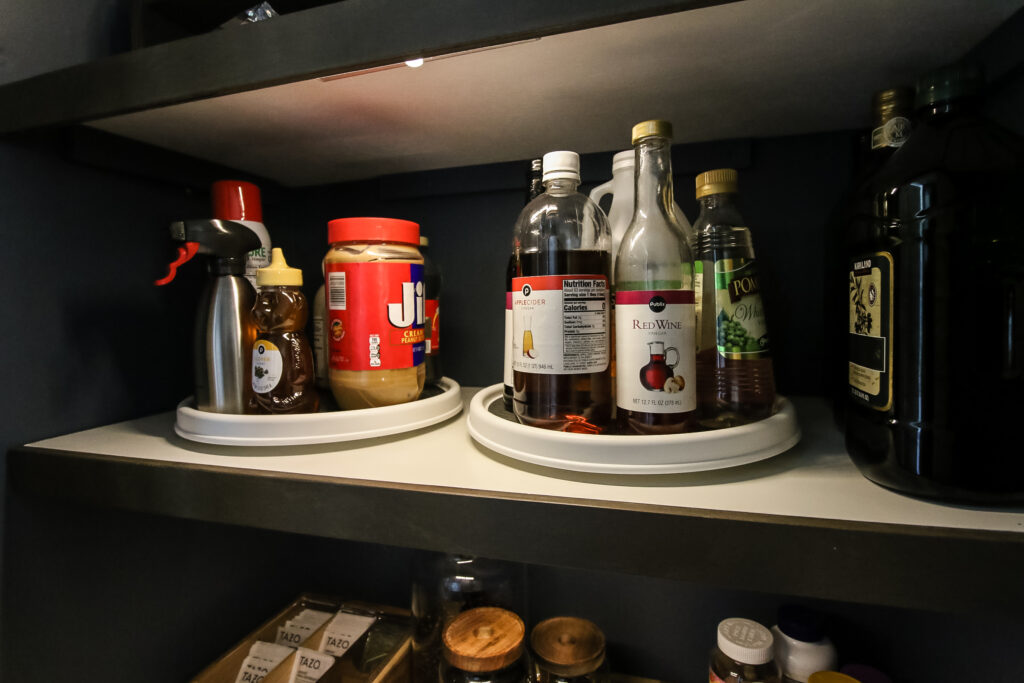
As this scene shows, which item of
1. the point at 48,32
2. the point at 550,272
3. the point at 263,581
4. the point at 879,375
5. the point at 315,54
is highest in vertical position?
the point at 48,32

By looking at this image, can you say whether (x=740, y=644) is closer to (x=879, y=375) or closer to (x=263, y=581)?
(x=879, y=375)

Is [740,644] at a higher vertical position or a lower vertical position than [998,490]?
lower

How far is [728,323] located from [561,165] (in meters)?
0.25

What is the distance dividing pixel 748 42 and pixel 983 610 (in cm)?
49

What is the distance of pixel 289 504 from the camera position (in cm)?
50

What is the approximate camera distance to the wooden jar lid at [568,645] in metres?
0.73

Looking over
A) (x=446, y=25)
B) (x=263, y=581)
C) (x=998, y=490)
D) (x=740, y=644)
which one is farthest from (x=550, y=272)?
(x=263, y=581)

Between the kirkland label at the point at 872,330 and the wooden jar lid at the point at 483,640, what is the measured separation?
540 millimetres

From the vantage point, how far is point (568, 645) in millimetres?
766

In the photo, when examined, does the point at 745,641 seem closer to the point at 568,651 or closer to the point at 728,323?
the point at 568,651

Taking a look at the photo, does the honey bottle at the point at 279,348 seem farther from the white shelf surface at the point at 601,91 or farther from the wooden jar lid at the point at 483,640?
the wooden jar lid at the point at 483,640

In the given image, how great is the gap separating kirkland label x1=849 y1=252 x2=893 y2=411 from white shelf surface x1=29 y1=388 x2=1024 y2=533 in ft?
0.26

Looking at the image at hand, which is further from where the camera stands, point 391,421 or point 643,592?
point 643,592

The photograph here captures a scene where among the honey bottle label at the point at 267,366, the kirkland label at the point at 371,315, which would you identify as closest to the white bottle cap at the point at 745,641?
the kirkland label at the point at 371,315
